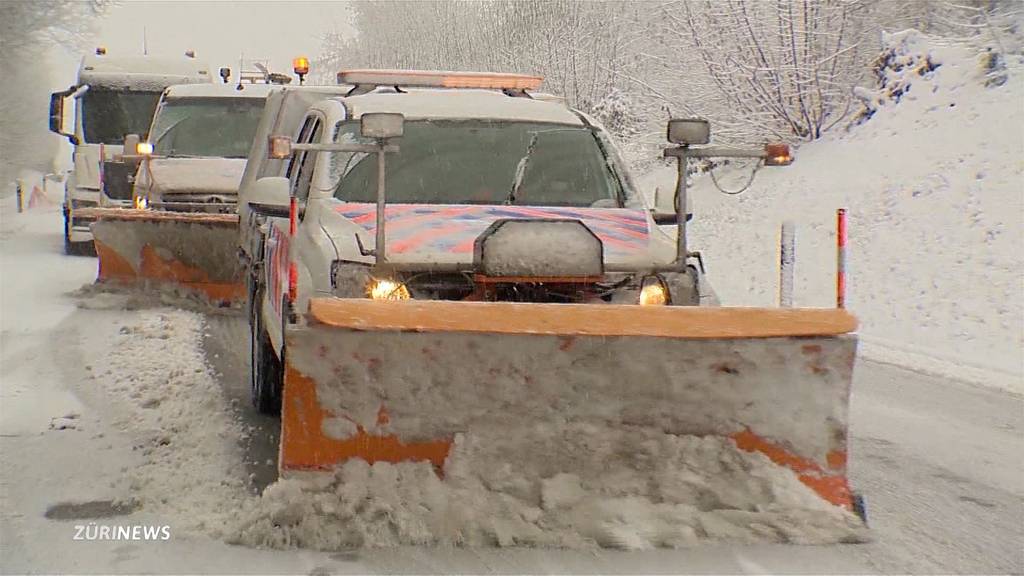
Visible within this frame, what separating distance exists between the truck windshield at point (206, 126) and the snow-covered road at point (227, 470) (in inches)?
168

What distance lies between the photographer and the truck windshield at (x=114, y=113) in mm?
17047

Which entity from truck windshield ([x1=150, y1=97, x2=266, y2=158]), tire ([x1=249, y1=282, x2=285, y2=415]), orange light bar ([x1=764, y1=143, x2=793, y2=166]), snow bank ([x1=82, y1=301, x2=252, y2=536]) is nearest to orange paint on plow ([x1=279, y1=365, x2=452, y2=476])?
snow bank ([x1=82, y1=301, x2=252, y2=536])

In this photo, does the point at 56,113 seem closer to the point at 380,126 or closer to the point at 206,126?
the point at 206,126

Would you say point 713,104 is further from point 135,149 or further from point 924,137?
point 135,149

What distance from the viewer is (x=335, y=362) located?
12.9 ft

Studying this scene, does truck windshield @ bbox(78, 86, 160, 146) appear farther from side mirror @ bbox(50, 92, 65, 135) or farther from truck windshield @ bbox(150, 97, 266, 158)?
truck windshield @ bbox(150, 97, 266, 158)

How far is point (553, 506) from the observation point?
13.1ft

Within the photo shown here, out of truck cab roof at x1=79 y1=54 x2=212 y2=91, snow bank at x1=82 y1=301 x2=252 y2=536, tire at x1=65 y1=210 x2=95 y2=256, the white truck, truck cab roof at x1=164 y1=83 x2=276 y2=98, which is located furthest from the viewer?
tire at x1=65 y1=210 x2=95 y2=256

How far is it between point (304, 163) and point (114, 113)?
12.3 meters

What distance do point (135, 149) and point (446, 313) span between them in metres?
9.42

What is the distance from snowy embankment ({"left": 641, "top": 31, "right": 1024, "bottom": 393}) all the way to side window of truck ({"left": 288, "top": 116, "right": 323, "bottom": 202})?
4.66 meters

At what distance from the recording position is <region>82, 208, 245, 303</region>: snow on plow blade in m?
10.3

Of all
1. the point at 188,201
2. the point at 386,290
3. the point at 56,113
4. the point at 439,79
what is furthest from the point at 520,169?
the point at 56,113

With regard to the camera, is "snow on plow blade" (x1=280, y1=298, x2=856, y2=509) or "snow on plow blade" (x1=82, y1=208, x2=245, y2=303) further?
"snow on plow blade" (x1=82, y1=208, x2=245, y2=303)
